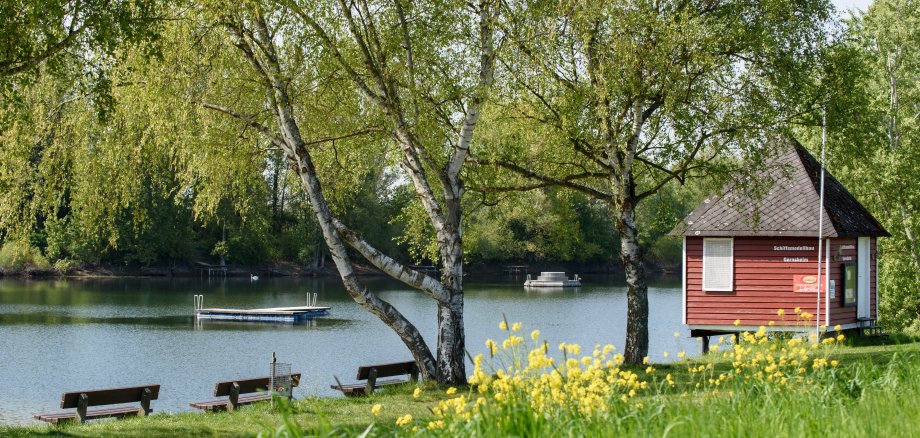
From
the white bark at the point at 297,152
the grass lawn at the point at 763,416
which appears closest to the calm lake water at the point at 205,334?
the white bark at the point at 297,152

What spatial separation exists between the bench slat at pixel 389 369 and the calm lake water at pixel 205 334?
366cm

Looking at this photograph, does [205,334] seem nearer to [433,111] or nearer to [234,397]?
[234,397]

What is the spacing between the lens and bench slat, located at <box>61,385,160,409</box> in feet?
52.2

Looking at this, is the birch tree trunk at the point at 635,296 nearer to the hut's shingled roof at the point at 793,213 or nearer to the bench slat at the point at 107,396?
the hut's shingled roof at the point at 793,213

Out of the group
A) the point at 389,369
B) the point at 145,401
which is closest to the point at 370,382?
the point at 389,369

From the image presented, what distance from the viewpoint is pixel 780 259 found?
2561cm

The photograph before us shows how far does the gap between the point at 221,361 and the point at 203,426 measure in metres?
16.8

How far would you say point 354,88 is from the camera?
661 inches

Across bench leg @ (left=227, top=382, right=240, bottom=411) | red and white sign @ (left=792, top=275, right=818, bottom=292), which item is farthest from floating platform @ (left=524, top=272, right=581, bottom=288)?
bench leg @ (left=227, top=382, right=240, bottom=411)

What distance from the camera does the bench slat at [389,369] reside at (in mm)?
17266

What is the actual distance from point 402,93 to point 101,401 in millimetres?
6962

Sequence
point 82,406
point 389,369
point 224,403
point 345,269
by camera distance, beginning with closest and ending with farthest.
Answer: point 345,269, point 82,406, point 224,403, point 389,369

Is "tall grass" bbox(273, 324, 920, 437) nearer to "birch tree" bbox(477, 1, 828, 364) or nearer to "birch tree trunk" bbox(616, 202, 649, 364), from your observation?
"birch tree" bbox(477, 1, 828, 364)

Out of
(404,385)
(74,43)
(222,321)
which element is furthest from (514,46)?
(222,321)
